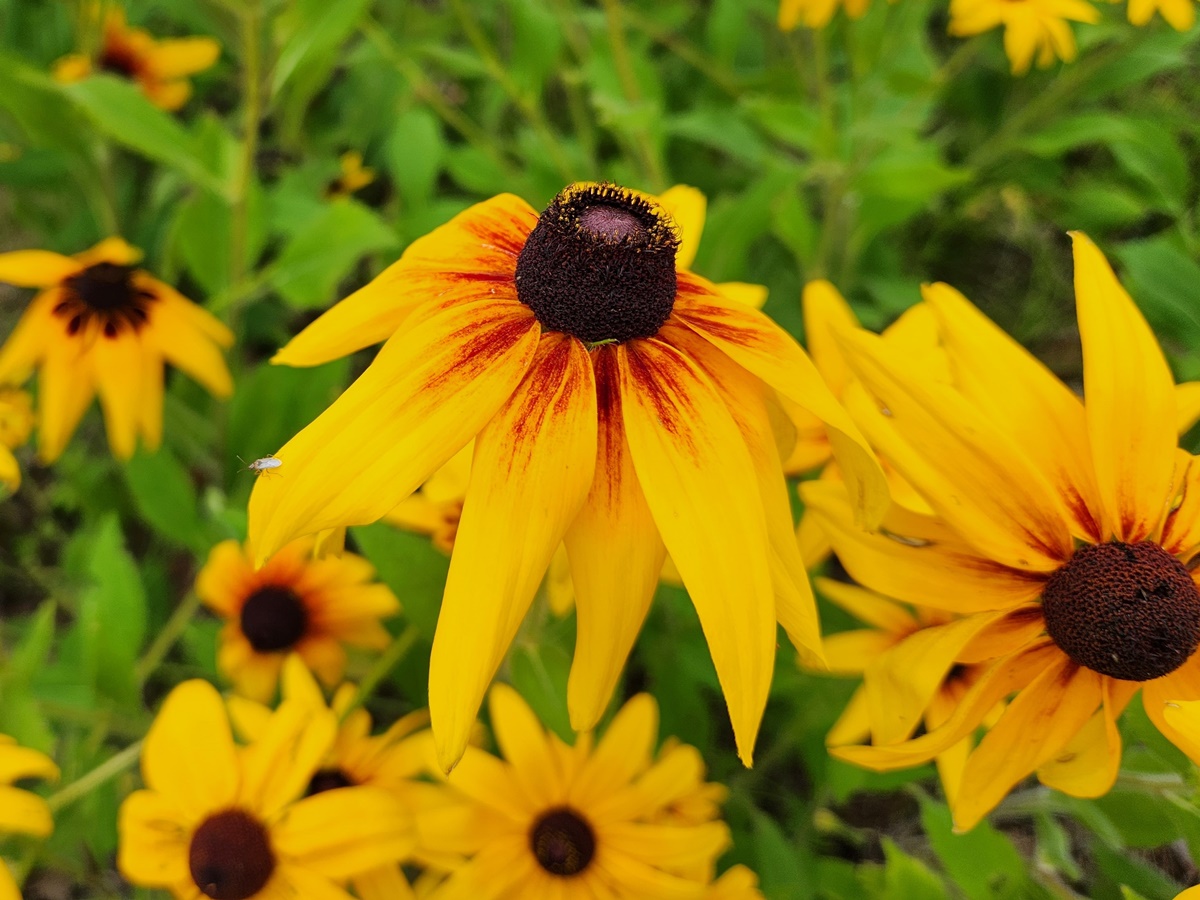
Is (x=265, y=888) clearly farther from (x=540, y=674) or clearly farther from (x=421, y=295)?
(x=421, y=295)

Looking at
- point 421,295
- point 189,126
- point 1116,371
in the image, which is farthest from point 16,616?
point 1116,371

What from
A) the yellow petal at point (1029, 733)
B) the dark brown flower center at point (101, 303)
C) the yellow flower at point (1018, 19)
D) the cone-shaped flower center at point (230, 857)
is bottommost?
the cone-shaped flower center at point (230, 857)

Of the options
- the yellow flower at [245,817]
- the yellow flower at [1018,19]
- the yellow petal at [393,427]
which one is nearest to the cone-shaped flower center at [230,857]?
the yellow flower at [245,817]

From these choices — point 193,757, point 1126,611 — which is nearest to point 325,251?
point 193,757

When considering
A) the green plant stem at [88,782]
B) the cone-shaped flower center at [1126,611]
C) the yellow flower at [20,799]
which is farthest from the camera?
the green plant stem at [88,782]

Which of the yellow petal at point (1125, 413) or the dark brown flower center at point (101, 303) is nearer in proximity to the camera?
the yellow petal at point (1125, 413)

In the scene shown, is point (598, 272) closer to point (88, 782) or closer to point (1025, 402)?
point (1025, 402)

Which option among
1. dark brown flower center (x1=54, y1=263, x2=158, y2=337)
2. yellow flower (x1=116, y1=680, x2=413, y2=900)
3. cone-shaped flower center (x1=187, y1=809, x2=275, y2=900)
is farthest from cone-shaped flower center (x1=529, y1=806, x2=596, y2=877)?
dark brown flower center (x1=54, y1=263, x2=158, y2=337)

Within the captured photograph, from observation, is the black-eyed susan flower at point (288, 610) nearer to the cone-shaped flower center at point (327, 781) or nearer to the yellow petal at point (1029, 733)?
the cone-shaped flower center at point (327, 781)
